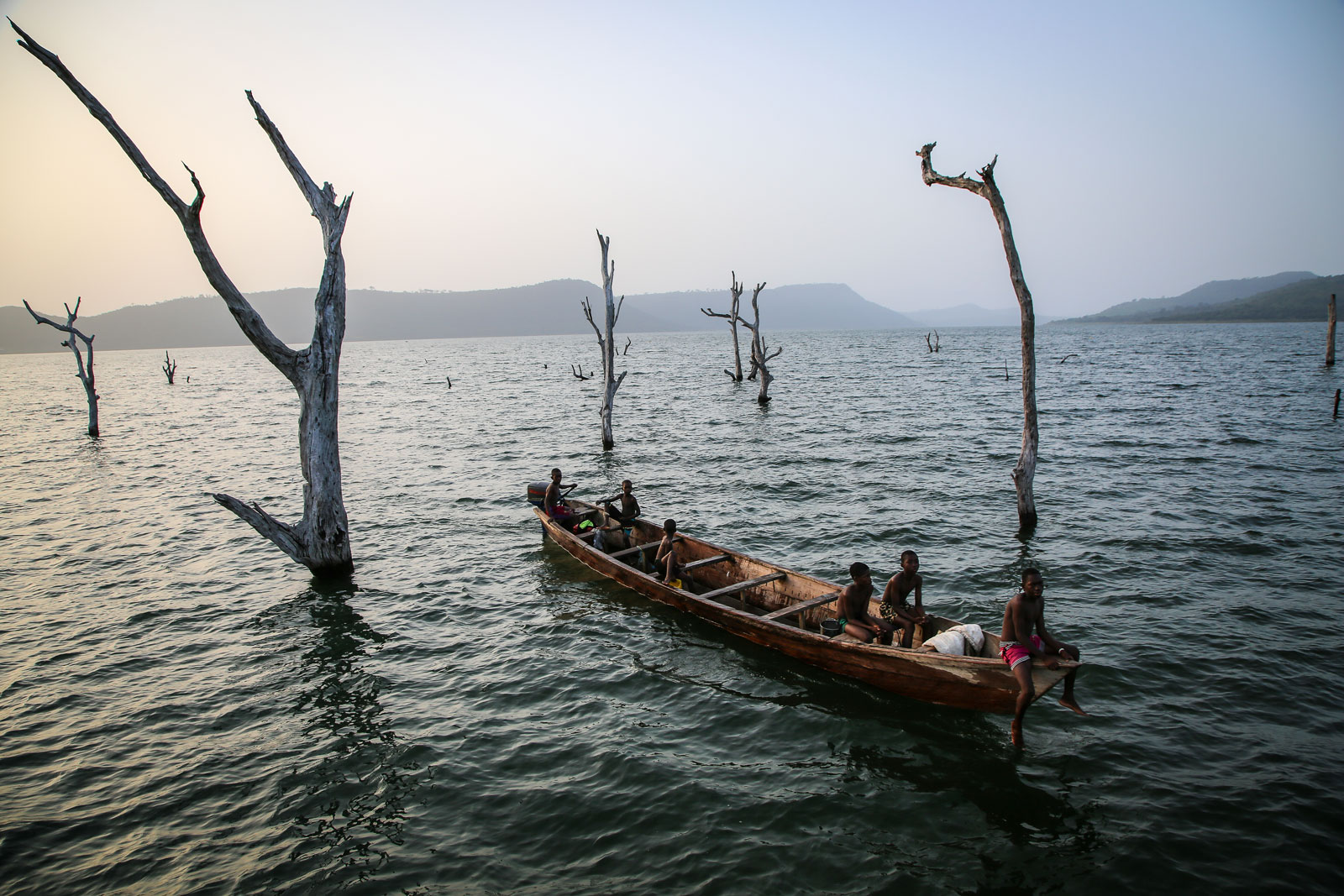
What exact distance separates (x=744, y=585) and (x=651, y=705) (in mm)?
2878

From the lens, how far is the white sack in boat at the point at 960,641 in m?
8.26

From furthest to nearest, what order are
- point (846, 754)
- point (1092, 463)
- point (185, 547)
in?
point (1092, 463) → point (185, 547) → point (846, 754)

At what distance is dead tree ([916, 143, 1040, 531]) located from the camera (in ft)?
45.1

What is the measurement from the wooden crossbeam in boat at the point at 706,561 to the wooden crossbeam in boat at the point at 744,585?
79 cm

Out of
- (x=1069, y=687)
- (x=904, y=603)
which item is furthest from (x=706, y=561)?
(x=1069, y=687)

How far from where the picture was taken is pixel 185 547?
15.9m

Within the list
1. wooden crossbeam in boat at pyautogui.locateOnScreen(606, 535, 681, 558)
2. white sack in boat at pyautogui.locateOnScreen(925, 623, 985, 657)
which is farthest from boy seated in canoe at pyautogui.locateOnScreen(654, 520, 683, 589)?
white sack in boat at pyautogui.locateOnScreen(925, 623, 985, 657)

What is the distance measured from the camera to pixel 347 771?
7.80m

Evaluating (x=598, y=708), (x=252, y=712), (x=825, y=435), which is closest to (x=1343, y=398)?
(x=825, y=435)

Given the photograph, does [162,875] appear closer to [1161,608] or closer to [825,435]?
[1161,608]

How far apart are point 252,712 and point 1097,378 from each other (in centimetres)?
5431

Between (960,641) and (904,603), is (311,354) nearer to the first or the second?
(904,603)

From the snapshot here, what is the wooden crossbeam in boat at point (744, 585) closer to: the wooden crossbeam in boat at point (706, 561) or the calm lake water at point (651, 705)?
the calm lake water at point (651, 705)

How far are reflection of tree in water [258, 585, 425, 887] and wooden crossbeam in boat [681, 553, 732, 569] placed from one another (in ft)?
17.0
